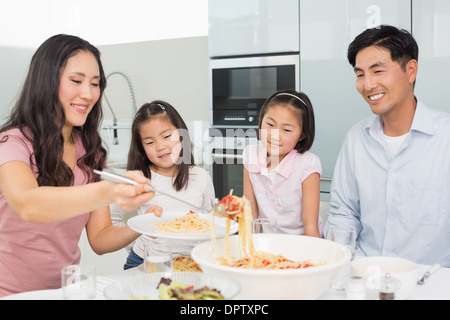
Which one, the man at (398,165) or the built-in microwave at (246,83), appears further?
the built-in microwave at (246,83)

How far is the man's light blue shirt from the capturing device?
1.88 metres

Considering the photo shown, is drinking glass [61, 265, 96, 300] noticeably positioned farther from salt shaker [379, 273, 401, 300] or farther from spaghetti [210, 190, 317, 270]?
salt shaker [379, 273, 401, 300]

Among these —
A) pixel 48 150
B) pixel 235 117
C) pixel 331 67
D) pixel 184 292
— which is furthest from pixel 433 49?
pixel 184 292

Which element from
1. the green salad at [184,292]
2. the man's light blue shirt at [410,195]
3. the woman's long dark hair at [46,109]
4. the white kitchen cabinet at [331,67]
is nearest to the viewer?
the green salad at [184,292]

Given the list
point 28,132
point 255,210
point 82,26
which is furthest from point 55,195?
point 82,26

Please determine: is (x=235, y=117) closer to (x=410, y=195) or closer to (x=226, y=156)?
(x=226, y=156)

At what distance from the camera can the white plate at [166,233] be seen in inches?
50.3

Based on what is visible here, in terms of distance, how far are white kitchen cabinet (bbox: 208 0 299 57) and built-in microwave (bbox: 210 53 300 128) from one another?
6 centimetres

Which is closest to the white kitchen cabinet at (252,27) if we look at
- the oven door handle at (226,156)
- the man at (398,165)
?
the oven door handle at (226,156)

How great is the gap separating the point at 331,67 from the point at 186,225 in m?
1.77

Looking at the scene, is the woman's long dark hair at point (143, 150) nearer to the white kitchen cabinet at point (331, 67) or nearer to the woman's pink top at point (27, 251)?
the woman's pink top at point (27, 251)

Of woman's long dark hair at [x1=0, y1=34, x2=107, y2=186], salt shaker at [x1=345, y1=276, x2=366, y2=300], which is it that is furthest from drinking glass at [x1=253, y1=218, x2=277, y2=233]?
woman's long dark hair at [x1=0, y1=34, x2=107, y2=186]

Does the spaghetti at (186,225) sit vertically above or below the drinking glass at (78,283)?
above

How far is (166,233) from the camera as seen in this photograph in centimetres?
131
